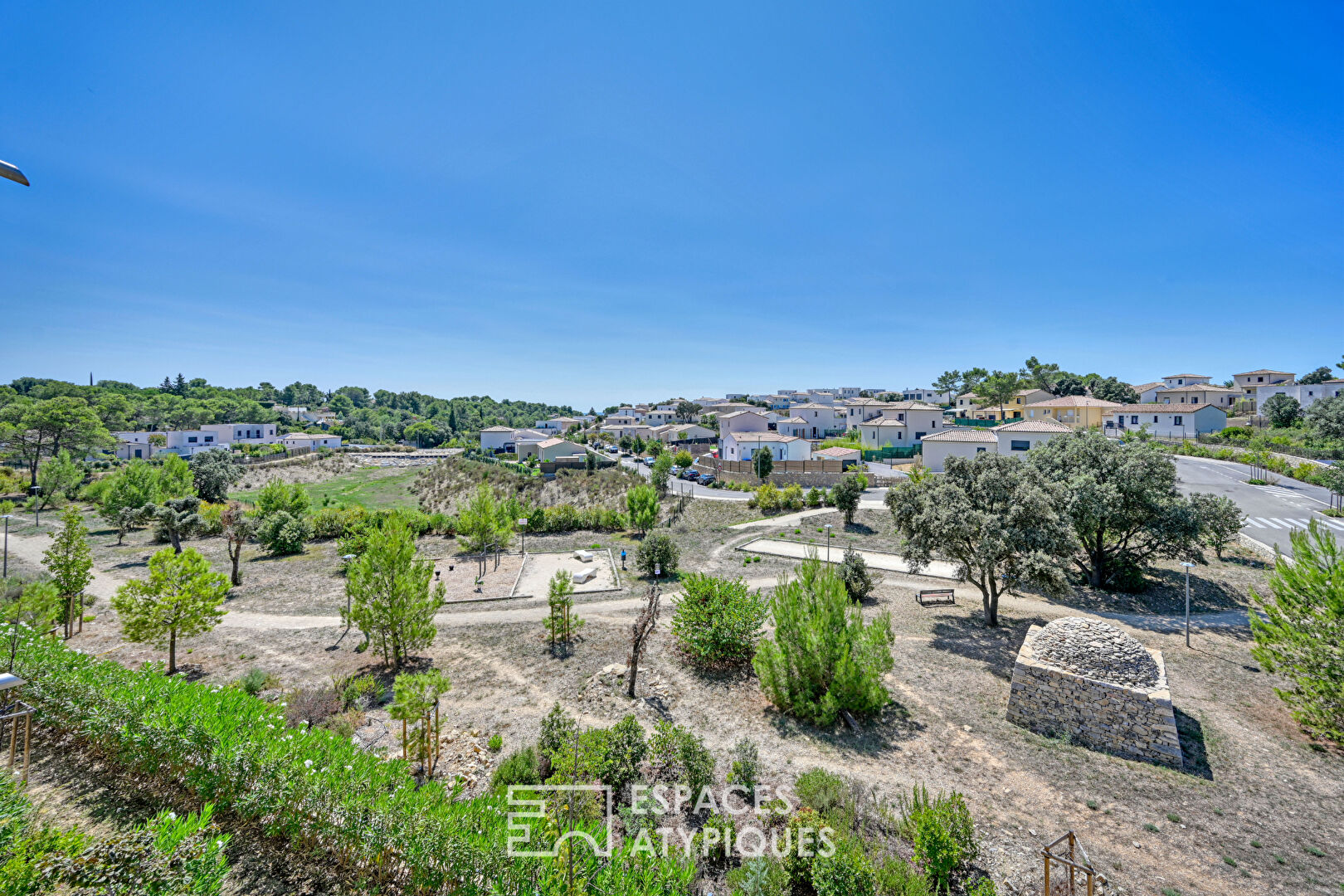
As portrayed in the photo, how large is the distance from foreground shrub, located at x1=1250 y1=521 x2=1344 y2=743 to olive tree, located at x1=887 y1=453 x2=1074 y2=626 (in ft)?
12.5

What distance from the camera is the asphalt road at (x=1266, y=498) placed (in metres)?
23.6

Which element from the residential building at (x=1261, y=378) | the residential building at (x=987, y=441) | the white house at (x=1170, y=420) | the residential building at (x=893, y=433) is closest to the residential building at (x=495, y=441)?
the residential building at (x=893, y=433)

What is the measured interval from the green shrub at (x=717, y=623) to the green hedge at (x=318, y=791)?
7291 mm

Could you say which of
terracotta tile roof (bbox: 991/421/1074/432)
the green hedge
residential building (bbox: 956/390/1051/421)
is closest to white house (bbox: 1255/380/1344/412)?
residential building (bbox: 956/390/1051/421)

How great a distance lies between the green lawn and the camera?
44562mm

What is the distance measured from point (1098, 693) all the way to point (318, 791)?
44.1 ft

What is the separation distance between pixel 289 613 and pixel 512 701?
11.9 metres

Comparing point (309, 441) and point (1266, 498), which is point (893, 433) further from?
point (309, 441)

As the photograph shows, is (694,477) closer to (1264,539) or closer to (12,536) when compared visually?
(1264,539)

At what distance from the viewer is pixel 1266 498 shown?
29.9 m

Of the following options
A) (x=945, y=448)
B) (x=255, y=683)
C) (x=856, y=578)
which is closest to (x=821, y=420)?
(x=945, y=448)

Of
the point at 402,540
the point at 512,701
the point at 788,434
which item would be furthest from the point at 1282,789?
the point at 788,434

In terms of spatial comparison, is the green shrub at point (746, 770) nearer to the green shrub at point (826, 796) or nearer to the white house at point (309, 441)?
the green shrub at point (826, 796)

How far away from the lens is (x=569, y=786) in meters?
6.72
